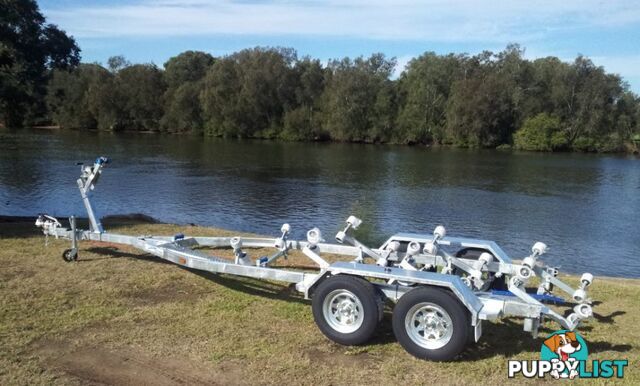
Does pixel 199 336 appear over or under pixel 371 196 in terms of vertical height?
over

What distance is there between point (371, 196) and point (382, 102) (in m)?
51.8

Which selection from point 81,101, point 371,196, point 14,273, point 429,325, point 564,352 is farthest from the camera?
point 81,101

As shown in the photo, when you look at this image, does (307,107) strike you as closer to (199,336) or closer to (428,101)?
(428,101)

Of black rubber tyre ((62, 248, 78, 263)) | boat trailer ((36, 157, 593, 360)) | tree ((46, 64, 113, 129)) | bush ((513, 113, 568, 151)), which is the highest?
tree ((46, 64, 113, 129))

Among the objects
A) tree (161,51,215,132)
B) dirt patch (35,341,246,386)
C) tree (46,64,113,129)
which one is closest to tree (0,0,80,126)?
dirt patch (35,341,246,386)

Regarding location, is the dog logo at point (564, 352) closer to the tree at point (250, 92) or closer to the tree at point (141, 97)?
the tree at point (250, 92)

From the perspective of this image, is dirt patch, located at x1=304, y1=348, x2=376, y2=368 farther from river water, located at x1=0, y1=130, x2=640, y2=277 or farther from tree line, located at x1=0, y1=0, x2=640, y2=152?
tree line, located at x1=0, y1=0, x2=640, y2=152

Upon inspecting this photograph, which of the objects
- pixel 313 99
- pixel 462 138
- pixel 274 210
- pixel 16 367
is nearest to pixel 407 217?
pixel 274 210

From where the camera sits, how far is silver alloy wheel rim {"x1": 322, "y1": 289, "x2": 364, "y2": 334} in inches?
242

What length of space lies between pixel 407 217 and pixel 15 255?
686 inches

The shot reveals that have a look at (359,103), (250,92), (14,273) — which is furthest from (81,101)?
(14,273)

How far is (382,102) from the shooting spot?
79.9 metres

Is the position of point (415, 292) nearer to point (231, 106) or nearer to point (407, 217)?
point (407, 217)

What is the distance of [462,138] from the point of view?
248 feet
